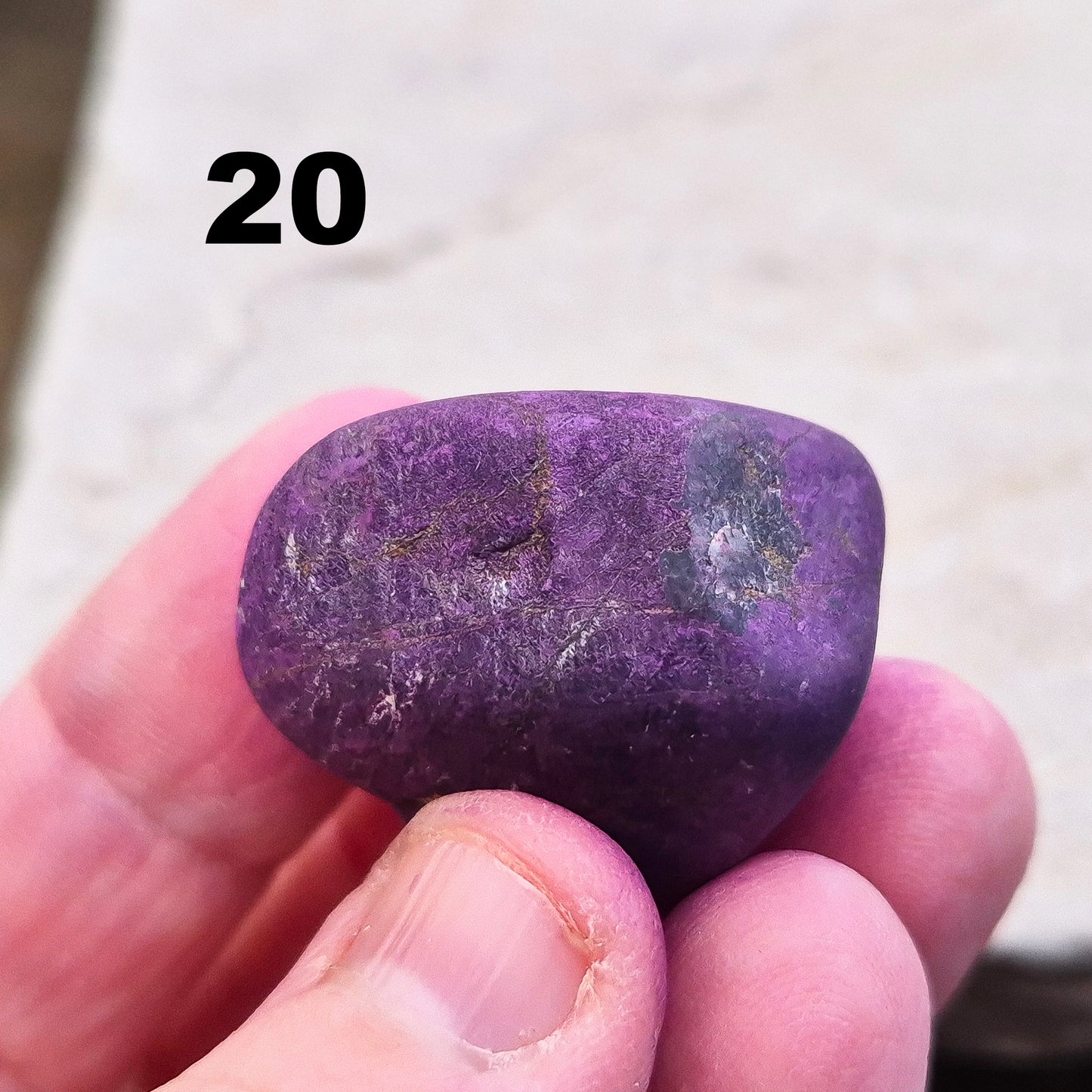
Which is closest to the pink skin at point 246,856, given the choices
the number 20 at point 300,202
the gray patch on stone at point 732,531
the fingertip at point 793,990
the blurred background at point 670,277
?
the fingertip at point 793,990

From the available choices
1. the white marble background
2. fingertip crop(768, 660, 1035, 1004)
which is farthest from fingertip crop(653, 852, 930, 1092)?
the white marble background

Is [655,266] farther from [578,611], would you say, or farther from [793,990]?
[793,990]

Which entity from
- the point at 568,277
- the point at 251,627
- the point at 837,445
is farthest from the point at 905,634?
the point at 251,627

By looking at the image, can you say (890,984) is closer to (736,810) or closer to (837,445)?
(736,810)

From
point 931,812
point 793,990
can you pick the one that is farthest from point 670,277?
point 793,990

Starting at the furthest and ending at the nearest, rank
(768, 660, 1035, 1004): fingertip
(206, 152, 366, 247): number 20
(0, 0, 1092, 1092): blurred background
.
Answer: (206, 152, 366, 247): number 20 → (0, 0, 1092, 1092): blurred background → (768, 660, 1035, 1004): fingertip

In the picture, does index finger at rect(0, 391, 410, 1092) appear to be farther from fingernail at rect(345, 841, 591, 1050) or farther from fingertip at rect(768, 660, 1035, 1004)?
fingertip at rect(768, 660, 1035, 1004)

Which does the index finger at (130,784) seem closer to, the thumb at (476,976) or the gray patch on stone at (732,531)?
the thumb at (476,976)
